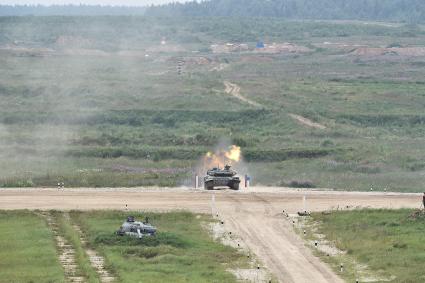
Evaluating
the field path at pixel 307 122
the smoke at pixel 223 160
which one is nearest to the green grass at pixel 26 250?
the smoke at pixel 223 160

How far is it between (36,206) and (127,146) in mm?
41890

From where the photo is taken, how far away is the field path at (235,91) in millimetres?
151775

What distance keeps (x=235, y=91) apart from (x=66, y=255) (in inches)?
4409

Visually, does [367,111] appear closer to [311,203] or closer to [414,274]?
[311,203]

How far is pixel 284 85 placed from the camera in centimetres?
16950

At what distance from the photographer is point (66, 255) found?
53188 millimetres

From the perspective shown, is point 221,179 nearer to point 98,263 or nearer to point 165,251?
point 165,251

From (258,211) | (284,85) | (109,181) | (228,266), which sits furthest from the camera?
(284,85)

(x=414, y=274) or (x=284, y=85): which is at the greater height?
(x=284, y=85)

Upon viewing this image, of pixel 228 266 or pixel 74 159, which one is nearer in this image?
pixel 228 266

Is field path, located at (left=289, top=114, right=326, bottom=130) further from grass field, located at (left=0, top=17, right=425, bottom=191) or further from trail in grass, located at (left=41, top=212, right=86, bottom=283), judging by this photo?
trail in grass, located at (left=41, top=212, right=86, bottom=283)

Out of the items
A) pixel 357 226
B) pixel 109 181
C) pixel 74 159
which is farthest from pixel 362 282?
pixel 74 159

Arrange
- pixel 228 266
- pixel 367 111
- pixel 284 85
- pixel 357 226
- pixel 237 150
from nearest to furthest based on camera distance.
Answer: pixel 228 266 → pixel 357 226 → pixel 237 150 → pixel 367 111 → pixel 284 85

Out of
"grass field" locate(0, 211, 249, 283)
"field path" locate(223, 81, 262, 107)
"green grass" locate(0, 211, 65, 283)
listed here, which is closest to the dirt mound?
"grass field" locate(0, 211, 249, 283)
